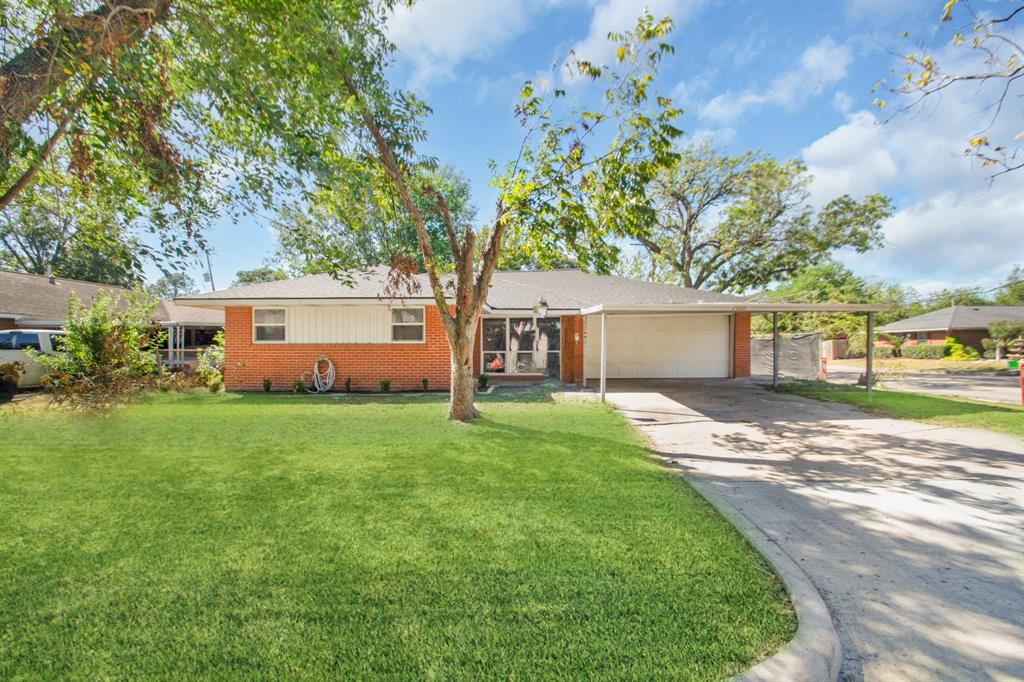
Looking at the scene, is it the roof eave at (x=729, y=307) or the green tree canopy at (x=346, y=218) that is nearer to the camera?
the green tree canopy at (x=346, y=218)

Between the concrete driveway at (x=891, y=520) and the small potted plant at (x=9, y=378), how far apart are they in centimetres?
1533

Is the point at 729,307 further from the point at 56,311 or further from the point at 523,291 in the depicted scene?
the point at 56,311

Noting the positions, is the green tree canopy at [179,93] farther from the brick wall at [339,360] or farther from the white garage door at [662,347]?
the white garage door at [662,347]

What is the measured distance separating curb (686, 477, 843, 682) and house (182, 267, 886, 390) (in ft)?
23.3

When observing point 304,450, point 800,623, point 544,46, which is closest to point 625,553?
point 800,623

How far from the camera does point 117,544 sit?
137 inches

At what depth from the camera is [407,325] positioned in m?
12.8

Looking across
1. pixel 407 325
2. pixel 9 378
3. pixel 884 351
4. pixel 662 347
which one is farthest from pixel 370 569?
pixel 884 351

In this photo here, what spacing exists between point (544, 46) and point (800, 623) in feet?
32.1

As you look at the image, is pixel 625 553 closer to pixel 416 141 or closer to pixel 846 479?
pixel 846 479

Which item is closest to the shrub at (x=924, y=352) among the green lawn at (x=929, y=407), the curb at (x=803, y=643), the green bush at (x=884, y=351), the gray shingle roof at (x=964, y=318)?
the green bush at (x=884, y=351)

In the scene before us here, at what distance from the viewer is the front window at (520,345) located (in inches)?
606

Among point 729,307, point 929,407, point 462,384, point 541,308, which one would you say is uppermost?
point 541,308

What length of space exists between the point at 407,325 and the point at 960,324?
40184mm
